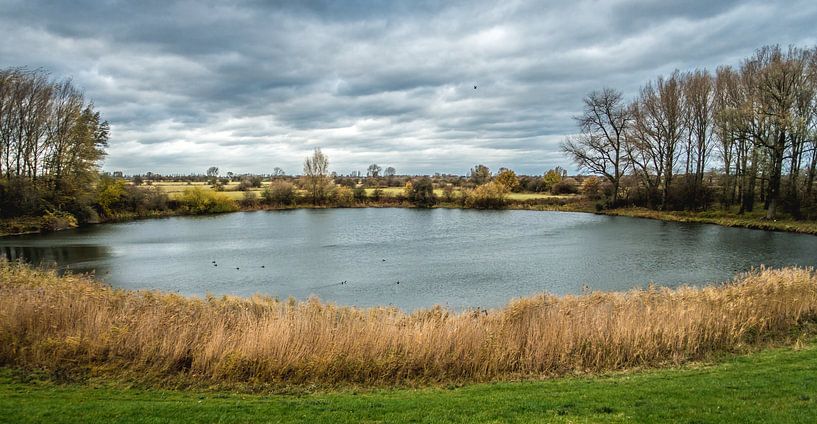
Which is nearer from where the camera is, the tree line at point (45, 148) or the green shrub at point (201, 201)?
the tree line at point (45, 148)

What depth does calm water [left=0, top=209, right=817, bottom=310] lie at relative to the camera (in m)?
18.2

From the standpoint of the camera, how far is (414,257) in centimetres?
2575

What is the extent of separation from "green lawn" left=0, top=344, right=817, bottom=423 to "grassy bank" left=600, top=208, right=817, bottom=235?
104 feet

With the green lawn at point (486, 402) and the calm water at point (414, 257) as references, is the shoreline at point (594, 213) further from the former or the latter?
the green lawn at point (486, 402)

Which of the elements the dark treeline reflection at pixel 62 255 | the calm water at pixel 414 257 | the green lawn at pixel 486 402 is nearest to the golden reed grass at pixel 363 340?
the green lawn at pixel 486 402

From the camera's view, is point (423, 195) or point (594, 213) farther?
point (423, 195)

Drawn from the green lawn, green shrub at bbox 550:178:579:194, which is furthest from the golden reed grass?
green shrub at bbox 550:178:579:194

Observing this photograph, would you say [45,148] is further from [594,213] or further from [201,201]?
[594,213]

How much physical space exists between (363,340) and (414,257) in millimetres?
16902

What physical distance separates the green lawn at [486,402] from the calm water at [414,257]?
8395 mm

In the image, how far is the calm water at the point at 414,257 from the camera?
18.2m

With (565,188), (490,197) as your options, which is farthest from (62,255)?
(565,188)

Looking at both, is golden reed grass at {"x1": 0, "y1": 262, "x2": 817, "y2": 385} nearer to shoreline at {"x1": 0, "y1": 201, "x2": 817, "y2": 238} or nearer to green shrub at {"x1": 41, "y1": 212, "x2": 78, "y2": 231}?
shoreline at {"x1": 0, "y1": 201, "x2": 817, "y2": 238}

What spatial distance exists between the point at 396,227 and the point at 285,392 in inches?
1391
